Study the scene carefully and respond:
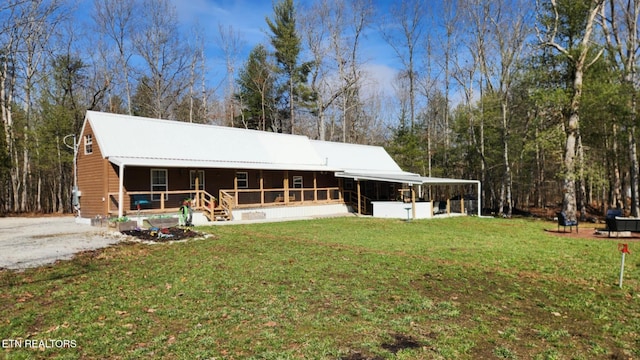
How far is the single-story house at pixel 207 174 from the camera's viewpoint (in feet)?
54.2

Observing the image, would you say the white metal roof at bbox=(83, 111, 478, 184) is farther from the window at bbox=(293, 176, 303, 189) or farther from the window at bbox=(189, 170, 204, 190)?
the window at bbox=(293, 176, 303, 189)

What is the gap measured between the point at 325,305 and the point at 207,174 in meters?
15.6

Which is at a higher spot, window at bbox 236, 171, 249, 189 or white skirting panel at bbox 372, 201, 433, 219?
window at bbox 236, 171, 249, 189

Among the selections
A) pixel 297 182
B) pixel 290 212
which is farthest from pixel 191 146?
pixel 297 182

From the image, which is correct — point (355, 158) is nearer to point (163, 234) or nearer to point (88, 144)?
point (88, 144)

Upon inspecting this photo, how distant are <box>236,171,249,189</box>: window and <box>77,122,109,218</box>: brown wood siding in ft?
22.7

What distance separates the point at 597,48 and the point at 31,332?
96.1ft

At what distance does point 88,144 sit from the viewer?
59.7 feet

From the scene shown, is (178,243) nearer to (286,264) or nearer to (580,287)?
(286,264)

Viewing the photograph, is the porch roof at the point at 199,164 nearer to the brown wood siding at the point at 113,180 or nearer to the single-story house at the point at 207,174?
the single-story house at the point at 207,174

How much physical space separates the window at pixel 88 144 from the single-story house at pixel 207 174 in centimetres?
5

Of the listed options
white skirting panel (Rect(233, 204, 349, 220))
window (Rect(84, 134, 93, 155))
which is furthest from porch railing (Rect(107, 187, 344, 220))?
window (Rect(84, 134, 93, 155))

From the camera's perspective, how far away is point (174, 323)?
4.70m

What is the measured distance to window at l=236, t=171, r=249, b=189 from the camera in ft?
70.3
